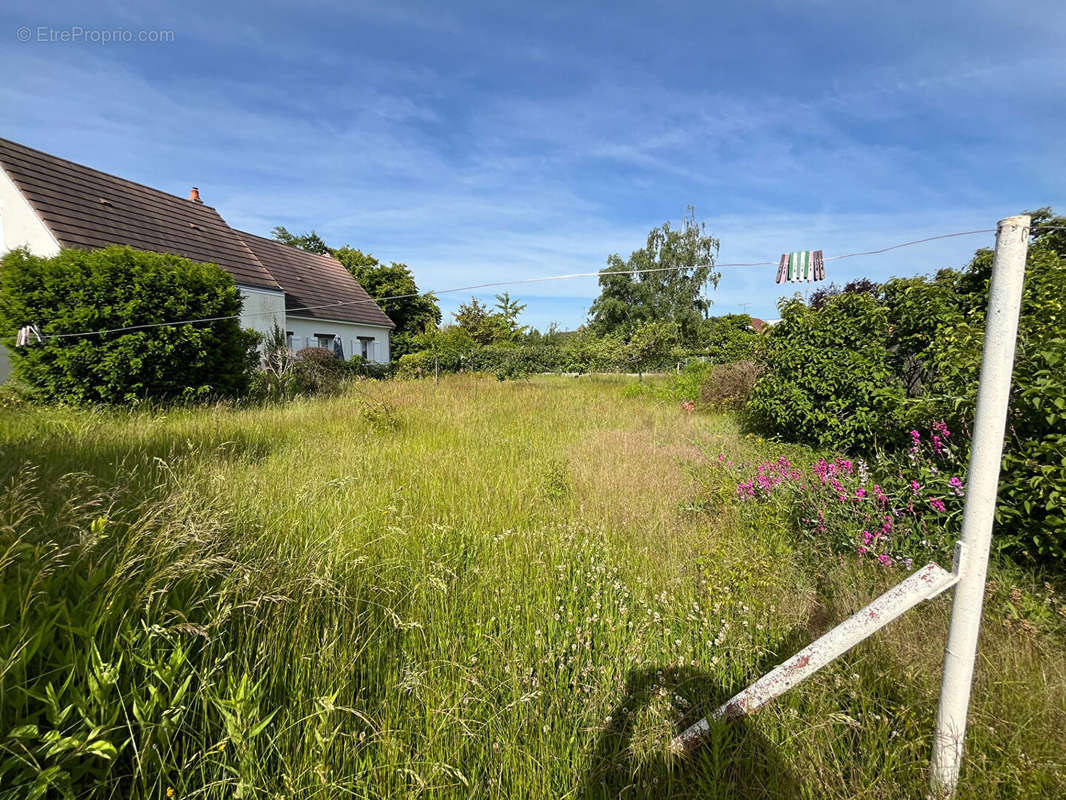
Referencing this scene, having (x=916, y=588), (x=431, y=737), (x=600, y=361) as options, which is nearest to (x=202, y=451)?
(x=431, y=737)

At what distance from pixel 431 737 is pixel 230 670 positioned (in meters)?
0.81

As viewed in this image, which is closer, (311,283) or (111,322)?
(111,322)

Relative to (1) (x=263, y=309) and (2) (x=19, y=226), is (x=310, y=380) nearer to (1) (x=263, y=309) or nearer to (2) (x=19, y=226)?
(1) (x=263, y=309)

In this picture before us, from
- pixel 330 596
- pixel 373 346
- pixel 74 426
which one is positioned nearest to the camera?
pixel 330 596

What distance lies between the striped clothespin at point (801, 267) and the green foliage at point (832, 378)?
1.61 metres

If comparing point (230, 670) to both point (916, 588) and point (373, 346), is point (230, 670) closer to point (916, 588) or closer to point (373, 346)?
point (916, 588)

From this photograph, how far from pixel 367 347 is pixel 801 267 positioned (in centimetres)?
2116

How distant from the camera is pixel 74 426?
214 inches

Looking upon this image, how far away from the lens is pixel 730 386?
9312 millimetres

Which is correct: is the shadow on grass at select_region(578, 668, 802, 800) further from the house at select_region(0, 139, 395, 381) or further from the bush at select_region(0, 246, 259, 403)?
the bush at select_region(0, 246, 259, 403)

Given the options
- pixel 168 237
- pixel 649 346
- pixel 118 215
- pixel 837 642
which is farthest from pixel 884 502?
pixel 118 215

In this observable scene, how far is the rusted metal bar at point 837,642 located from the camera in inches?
47.7

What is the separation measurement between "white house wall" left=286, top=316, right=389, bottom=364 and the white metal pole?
19.1 m

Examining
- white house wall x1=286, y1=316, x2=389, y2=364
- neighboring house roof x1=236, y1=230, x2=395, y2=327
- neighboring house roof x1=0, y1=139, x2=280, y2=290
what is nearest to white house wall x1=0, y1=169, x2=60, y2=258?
neighboring house roof x1=0, y1=139, x2=280, y2=290
